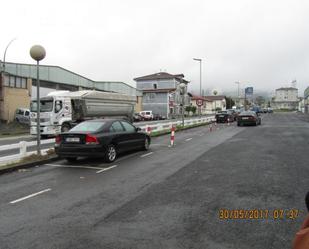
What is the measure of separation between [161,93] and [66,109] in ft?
193

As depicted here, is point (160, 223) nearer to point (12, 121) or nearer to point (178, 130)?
point (178, 130)

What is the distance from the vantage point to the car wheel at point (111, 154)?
36.7 feet

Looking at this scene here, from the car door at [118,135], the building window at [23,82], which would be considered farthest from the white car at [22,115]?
the car door at [118,135]

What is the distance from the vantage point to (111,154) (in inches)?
451

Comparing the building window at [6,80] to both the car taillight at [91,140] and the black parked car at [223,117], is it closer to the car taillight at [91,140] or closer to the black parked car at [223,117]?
the black parked car at [223,117]

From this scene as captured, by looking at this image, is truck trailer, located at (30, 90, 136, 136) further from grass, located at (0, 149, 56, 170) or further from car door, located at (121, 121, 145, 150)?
car door, located at (121, 121, 145, 150)

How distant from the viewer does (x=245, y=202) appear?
620 centimetres

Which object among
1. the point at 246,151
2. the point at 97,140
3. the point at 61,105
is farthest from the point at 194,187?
the point at 61,105

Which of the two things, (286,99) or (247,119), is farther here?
(286,99)

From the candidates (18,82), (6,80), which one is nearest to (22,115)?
(6,80)

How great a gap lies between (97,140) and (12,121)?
2956 cm

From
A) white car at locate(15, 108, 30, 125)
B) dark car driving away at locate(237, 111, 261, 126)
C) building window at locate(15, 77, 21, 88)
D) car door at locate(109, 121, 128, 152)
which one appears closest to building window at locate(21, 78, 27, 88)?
building window at locate(15, 77, 21, 88)
